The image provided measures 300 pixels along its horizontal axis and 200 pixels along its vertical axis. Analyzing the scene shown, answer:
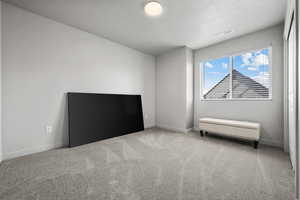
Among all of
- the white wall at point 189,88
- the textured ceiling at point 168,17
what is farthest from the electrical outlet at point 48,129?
the white wall at point 189,88

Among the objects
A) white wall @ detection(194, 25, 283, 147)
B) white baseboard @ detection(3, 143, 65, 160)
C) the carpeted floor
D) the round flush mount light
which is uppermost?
the round flush mount light

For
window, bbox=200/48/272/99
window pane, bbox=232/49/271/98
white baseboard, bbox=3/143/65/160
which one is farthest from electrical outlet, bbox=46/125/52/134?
window pane, bbox=232/49/271/98

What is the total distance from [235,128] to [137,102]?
2.51 m

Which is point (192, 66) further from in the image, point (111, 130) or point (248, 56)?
point (111, 130)

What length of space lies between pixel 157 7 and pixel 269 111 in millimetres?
2982

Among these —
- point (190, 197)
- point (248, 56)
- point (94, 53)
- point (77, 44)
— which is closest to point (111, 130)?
point (94, 53)

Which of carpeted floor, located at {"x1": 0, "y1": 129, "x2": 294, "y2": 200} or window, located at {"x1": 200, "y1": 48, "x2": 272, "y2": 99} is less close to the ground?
window, located at {"x1": 200, "y1": 48, "x2": 272, "y2": 99}

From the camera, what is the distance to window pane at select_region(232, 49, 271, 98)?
2727 mm

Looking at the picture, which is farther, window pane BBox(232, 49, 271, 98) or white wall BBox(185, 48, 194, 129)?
white wall BBox(185, 48, 194, 129)

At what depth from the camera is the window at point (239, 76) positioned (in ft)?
8.99

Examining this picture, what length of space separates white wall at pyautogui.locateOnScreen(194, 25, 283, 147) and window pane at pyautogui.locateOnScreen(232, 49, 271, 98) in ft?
0.48

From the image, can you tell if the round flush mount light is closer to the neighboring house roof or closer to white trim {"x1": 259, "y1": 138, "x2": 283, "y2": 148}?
the neighboring house roof

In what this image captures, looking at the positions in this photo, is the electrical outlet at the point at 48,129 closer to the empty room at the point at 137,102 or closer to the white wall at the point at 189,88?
the empty room at the point at 137,102

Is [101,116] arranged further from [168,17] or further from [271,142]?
[271,142]
